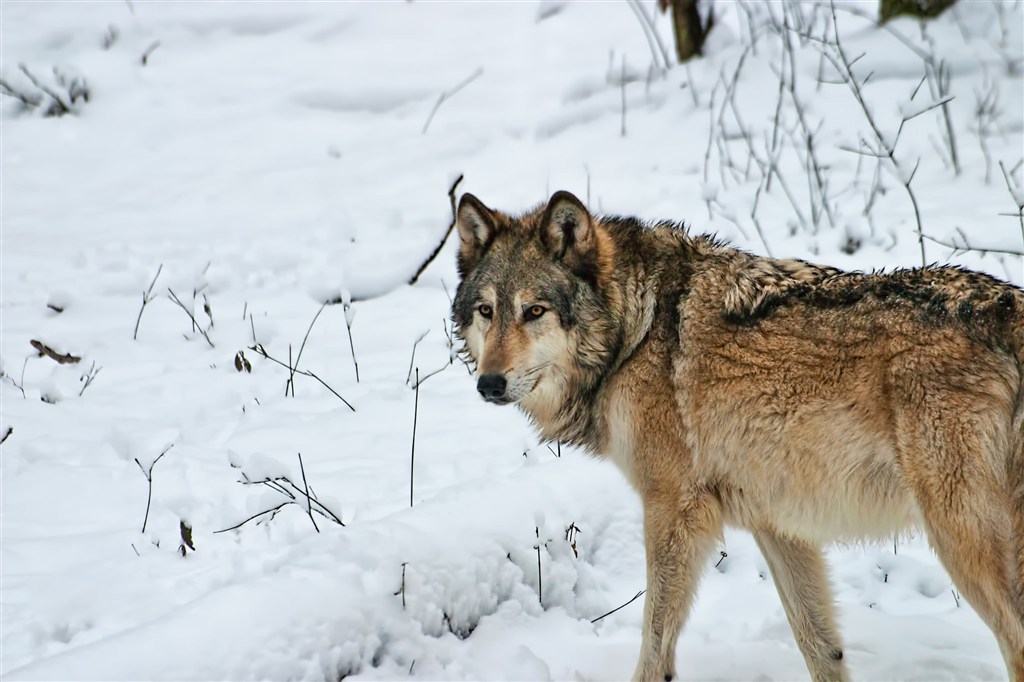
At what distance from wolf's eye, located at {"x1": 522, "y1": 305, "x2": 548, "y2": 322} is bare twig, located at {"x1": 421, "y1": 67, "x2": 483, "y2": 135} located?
6.54 meters

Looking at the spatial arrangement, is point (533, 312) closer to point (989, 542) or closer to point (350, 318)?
point (989, 542)

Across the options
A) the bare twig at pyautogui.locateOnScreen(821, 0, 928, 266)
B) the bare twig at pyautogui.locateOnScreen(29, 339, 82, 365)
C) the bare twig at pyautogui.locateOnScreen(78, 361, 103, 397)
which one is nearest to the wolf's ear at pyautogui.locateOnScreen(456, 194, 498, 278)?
the bare twig at pyautogui.locateOnScreen(821, 0, 928, 266)

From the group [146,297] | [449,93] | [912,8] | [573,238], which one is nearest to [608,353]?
[573,238]

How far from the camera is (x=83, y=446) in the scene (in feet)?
17.6

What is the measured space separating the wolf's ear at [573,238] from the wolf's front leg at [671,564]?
39.4 inches

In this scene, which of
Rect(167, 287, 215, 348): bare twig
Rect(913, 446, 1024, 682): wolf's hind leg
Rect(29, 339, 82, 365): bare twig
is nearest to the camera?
Rect(913, 446, 1024, 682): wolf's hind leg

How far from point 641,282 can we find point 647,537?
1030 mm

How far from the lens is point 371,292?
768 cm

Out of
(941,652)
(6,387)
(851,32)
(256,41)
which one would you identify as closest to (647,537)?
(941,652)

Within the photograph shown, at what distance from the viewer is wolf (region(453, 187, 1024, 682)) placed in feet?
10.1

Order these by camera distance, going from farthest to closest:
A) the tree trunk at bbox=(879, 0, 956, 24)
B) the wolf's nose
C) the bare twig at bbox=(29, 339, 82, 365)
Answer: the tree trunk at bbox=(879, 0, 956, 24)
the bare twig at bbox=(29, 339, 82, 365)
the wolf's nose

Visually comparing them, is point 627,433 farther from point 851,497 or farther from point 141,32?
point 141,32

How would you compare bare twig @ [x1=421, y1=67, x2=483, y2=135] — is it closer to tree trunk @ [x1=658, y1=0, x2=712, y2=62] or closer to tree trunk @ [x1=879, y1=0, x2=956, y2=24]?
tree trunk @ [x1=658, y1=0, x2=712, y2=62]

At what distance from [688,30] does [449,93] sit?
267 cm
